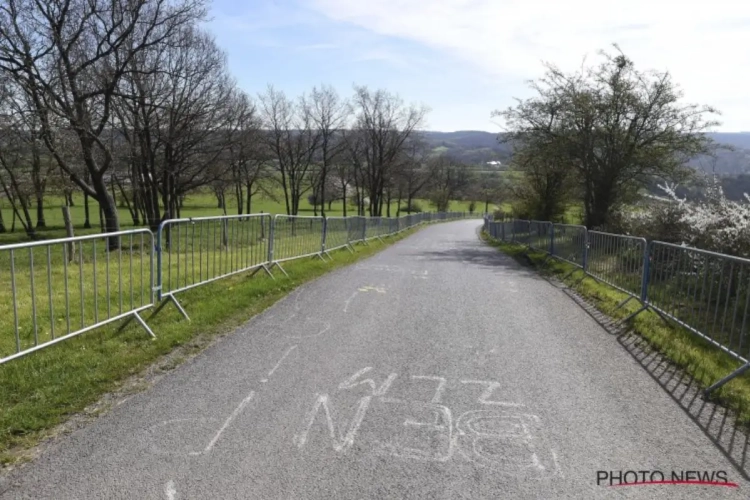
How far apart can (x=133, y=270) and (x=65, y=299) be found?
3205mm

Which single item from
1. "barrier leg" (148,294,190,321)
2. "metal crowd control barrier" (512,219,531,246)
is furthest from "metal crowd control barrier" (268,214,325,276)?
"metal crowd control barrier" (512,219,531,246)

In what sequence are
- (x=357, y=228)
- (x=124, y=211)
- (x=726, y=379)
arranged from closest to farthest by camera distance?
(x=726, y=379)
(x=357, y=228)
(x=124, y=211)

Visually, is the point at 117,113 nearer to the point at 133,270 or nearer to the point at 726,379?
the point at 133,270

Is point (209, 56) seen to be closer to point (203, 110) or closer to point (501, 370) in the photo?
point (203, 110)

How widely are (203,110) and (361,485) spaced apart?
93.7 ft

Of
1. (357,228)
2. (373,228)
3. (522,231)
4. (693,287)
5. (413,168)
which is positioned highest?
(413,168)

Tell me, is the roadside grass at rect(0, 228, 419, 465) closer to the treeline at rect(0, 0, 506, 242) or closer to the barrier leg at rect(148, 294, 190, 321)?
the barrier leg at rect(148, 294, 190, 321)

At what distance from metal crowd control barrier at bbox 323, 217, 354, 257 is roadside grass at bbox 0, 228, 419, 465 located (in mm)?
6727

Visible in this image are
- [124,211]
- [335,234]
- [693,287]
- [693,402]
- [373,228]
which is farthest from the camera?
[124,211]

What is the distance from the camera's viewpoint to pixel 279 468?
10.5 ft

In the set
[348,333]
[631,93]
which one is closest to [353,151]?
[631,93]

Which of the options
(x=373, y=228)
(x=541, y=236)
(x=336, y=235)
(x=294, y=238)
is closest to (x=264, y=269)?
Answer: (x=294, y=238)

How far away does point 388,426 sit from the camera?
12.5ft
